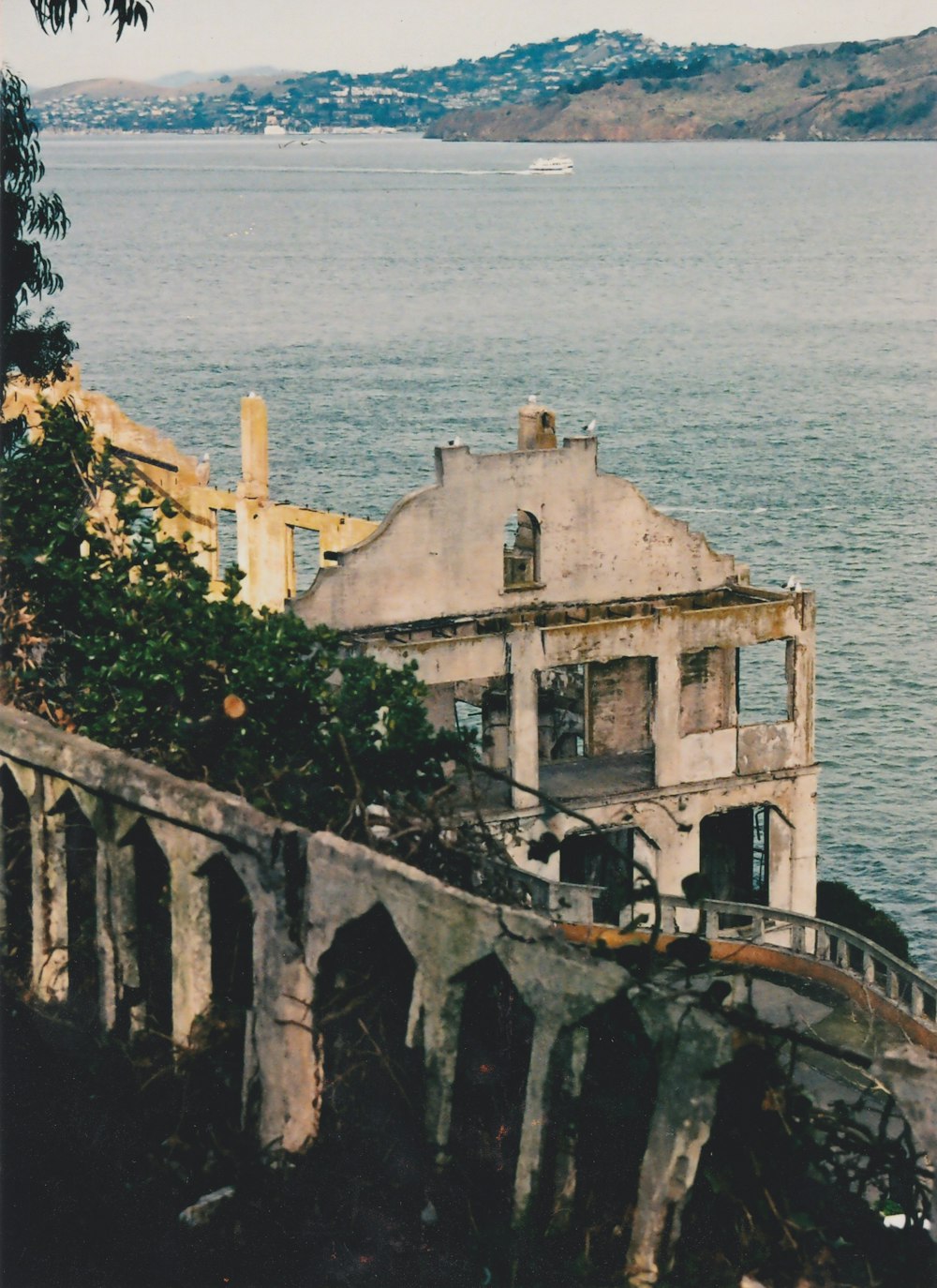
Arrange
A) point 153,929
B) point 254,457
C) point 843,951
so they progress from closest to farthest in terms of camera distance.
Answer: point 153,929 < point 843,951 < point 254,457

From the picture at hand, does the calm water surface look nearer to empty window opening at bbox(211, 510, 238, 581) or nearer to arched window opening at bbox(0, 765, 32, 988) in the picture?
empty window opening at bbox(211, 510, 238, 581)

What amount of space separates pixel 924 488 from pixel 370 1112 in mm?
92912

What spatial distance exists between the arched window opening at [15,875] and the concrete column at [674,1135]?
9.41 m

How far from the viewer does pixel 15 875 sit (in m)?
25.7

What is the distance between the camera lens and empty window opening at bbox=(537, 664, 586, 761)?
Result: 54.1 metres

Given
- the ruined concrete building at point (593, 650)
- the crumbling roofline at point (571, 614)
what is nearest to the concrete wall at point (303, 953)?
the ruined concrete building at point (593, 650)

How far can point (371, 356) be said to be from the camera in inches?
5930

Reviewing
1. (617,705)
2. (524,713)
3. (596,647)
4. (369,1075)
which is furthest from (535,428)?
(369,1075)

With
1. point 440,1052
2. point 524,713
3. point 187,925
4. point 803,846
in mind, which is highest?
point 187,925

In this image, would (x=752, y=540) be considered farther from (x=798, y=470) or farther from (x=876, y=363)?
(x=876, y=363)

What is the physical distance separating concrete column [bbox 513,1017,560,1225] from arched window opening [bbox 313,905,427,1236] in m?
1.48

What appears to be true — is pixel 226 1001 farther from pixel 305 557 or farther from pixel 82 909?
pixel 305 557

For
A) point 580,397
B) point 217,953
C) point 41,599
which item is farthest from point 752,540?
point 217,953

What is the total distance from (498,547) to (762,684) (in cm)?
3537
